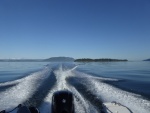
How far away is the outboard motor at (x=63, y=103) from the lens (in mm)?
7777

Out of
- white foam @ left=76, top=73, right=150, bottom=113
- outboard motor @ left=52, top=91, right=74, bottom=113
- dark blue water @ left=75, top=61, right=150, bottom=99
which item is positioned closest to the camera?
outboard motor @ left=52, top=91, right=74, bottom=113

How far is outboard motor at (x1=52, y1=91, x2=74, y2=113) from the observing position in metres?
7.78

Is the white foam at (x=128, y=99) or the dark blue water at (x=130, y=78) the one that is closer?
the white foam at (x=128, y=99)

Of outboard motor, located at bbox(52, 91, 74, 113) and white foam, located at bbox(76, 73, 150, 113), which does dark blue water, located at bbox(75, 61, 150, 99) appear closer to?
white foam, located at bbox(76, 73, 150, 113)

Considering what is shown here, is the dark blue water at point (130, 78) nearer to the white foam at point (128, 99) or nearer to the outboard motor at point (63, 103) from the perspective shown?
the white foam at point (128, 99)

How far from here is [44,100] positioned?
12.0m

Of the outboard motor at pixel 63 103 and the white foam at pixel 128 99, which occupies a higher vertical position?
the outboard motor at pixel 63 103

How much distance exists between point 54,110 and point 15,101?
489 centimetres

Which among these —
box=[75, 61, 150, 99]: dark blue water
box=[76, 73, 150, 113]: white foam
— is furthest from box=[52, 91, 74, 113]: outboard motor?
box=[75, 61, 150, 99]: dark blue water

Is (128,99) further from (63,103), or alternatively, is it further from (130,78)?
(130,78)

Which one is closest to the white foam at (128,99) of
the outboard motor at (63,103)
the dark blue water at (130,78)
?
the dark blue water at (130,78)

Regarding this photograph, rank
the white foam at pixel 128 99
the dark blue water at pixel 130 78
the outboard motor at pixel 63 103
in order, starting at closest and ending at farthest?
the outboard motor at pixel 63 103, the white foam at pixel 128 99, the dark blue water at pixel 130 78

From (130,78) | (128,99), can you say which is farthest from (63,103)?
(130,78)

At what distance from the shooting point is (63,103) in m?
7.85
